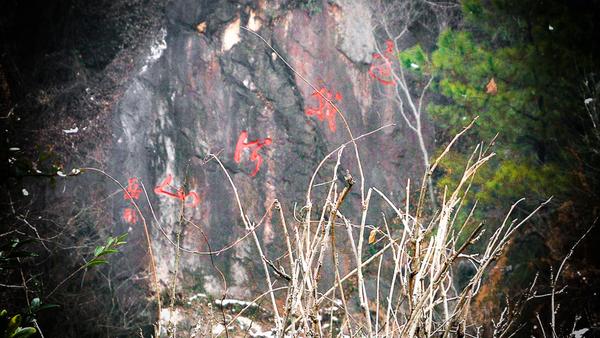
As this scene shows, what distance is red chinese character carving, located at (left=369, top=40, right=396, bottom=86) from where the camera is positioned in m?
5.89

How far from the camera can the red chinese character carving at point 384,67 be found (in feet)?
19.3

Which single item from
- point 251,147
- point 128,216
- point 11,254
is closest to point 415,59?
point 251,147

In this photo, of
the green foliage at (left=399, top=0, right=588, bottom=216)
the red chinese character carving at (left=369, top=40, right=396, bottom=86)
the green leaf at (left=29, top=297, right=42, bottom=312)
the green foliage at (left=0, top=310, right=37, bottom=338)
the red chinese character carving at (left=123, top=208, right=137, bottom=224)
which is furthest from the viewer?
the red chinese character carving at (left=369, top=40, right=396, bottom=86)

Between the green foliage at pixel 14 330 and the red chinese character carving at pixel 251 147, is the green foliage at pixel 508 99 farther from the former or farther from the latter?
the green foliage at pixel 14 330

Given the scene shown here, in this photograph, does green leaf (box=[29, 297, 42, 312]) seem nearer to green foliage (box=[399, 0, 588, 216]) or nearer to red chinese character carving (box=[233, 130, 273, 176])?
green foliage (box=[399, 0, 588, 216])

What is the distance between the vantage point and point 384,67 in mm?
5953

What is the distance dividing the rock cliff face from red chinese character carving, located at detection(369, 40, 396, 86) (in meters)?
0.09

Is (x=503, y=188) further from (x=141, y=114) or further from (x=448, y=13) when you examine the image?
(x=141, y=114)

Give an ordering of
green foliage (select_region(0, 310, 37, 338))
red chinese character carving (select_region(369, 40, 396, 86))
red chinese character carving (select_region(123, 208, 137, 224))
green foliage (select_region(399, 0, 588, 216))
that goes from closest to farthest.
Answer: green foliage (select_region(0, 310, 37, 338)) < green foliage (select_region(399, 0, 588, 216)) < red chinese character carving (select_region(123, 208, 137, 224)) < red chinese character carving (select_region(369, 40, 396, 86))

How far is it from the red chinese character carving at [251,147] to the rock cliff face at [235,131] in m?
0.01

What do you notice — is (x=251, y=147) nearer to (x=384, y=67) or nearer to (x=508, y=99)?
(x=384, y=67)

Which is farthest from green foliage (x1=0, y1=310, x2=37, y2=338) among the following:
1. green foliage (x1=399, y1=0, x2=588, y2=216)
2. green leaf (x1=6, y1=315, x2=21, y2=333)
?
green foliage (x1=399, y1=0, x2=588, y2=216)

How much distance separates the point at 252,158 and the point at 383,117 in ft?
5.13

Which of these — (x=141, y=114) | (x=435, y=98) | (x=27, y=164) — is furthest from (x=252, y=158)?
(x=27, y=164)
